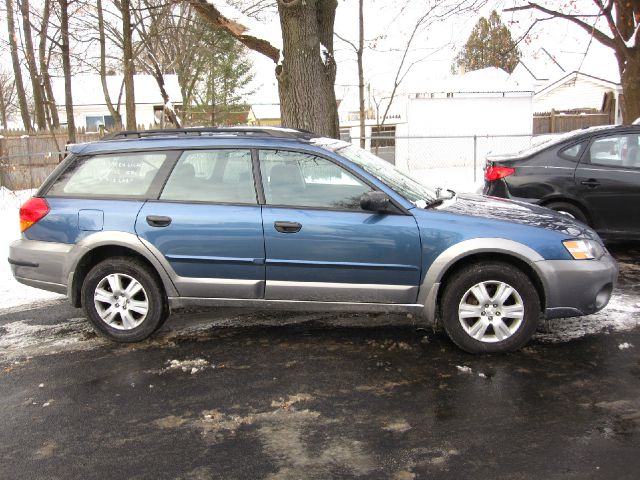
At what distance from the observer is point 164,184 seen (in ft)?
16.0

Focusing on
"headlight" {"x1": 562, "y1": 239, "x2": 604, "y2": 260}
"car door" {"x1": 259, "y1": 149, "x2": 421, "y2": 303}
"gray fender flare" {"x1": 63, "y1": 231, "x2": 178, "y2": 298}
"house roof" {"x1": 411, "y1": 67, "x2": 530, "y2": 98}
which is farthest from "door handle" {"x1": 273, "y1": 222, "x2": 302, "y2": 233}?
"house roof" {"x1": 411, "y1": 67, "x2": 530, "y2": 98}

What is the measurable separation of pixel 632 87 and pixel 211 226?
12731 millimetres

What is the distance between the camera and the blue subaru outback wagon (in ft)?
14.4

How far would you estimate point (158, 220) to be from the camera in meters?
4.75

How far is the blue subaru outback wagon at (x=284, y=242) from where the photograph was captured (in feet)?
14.4

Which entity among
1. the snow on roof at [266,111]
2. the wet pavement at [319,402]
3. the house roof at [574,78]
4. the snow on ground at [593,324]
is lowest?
the wet pavement at [319,402]

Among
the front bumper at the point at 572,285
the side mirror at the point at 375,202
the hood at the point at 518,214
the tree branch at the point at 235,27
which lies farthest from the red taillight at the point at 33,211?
the tree branch at the point at 235,27

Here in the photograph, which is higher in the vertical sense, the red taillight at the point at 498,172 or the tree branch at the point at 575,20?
the tree branch at the point at 575,20

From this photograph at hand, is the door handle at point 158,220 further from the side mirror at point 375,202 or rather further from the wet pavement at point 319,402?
the side mirror at point 375,202

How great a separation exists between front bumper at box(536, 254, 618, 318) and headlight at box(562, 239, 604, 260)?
0.04 meters

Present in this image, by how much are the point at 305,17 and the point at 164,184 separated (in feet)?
16.0

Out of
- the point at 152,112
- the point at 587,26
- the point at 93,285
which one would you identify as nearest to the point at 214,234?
the point at 93,285

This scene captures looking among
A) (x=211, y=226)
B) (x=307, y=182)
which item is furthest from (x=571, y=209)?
(x=211, y=226)

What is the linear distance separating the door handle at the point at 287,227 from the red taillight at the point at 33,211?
1.99 m
